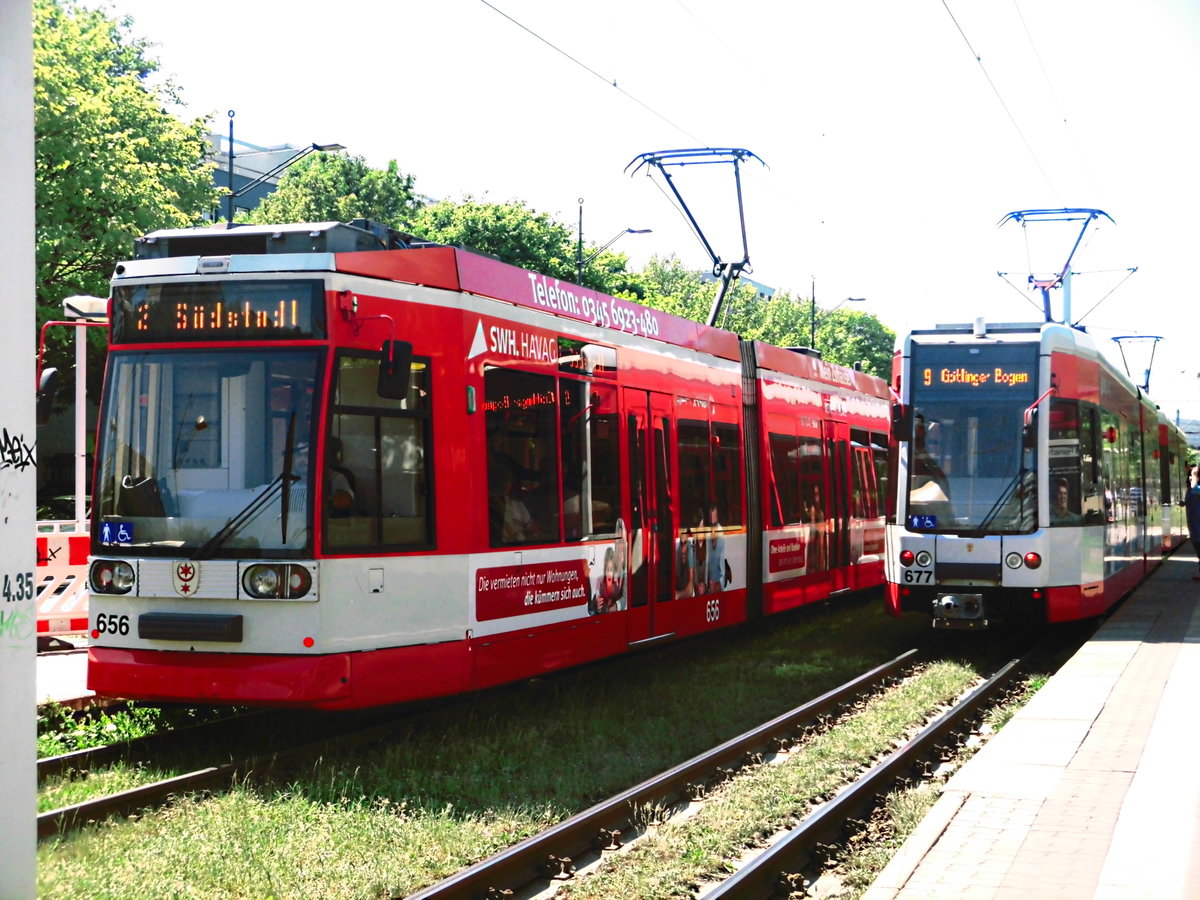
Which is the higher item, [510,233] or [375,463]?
[510,233]

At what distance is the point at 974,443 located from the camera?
13531mm

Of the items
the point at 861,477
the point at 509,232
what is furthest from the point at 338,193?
the point at 861,477

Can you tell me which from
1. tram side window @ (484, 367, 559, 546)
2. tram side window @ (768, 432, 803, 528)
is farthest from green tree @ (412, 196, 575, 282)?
tram side window @ (484, 367, 559, 546)

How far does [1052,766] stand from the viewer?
24.7ft

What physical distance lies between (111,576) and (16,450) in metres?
4.24

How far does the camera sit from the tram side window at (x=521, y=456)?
928 centimetres

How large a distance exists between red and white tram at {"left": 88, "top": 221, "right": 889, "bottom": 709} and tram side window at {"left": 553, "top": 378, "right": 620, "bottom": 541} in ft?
0.11

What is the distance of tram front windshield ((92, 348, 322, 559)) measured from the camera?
26.3ft

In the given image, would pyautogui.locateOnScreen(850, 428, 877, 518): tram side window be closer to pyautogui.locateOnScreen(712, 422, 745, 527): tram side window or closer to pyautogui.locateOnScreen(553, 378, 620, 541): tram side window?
pyautogui.locateOnScreen(712, 422, 745, 527): tram side window

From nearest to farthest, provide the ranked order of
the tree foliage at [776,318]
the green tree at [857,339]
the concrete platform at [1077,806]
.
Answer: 1. the concrete platform at [1077,806]
2. the tree foliage at [776,318]
3. the green tree at [857,339]

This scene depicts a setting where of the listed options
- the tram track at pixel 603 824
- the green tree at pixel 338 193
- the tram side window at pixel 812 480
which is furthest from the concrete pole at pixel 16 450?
the green tree at pixel 338 193

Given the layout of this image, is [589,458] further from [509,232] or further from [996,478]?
[509,232]

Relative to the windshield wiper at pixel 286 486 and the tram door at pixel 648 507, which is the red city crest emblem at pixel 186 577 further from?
the tram door at pixel 648 507

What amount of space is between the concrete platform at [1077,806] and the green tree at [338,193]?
39.0 metres
